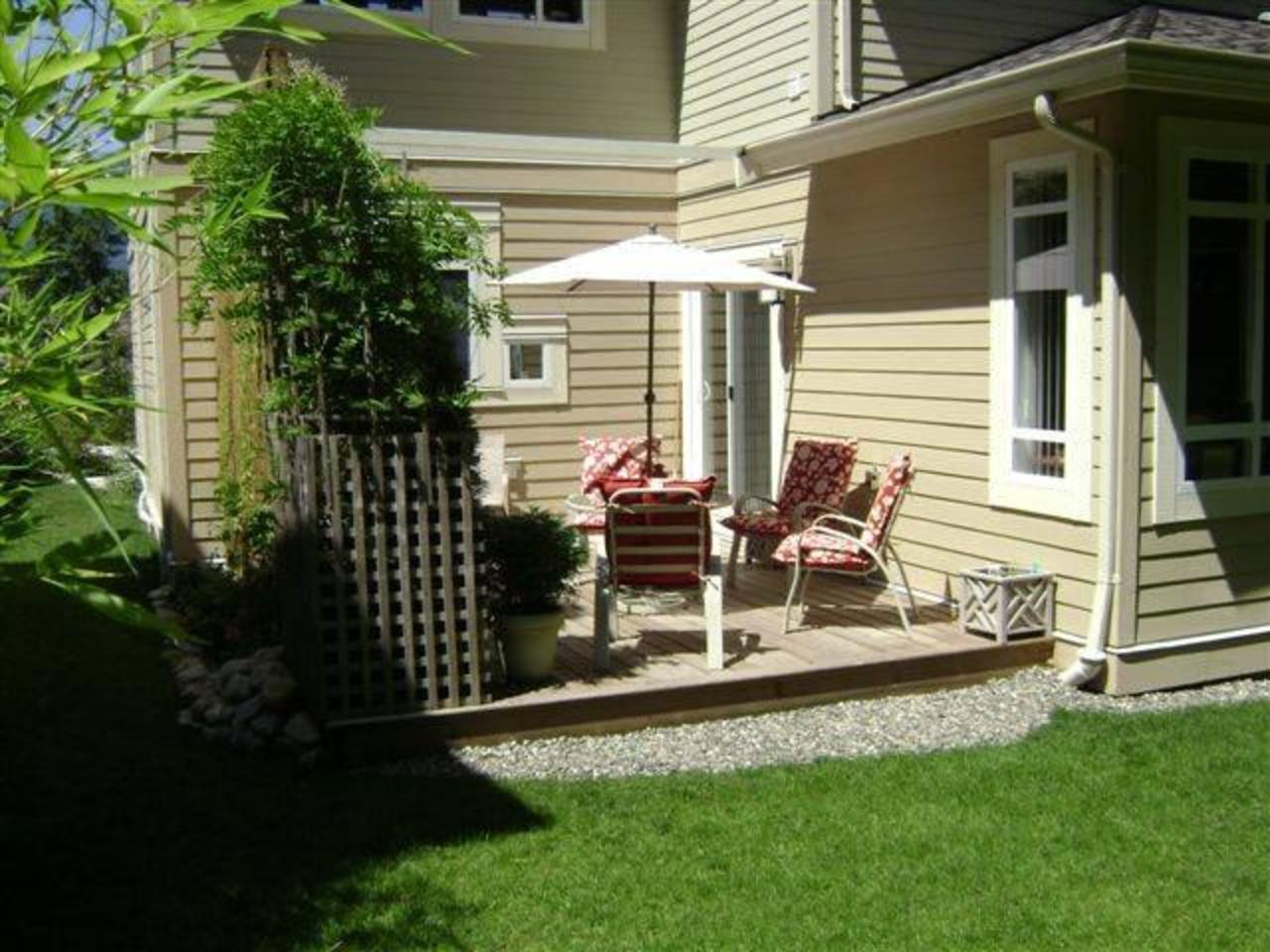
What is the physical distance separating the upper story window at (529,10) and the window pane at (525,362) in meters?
2.49

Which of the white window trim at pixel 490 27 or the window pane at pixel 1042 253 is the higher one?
the white window trim at pixel 490 27

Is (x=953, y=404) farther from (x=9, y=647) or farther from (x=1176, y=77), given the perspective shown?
(x=9, y=647)

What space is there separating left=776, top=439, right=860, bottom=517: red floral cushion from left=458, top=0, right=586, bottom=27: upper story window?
422 cm

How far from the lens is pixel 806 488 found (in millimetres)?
8297

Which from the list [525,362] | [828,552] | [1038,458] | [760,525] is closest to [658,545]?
[828,552]

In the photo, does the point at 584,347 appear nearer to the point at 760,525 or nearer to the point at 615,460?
the point at 615,460

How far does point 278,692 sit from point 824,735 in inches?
90.8

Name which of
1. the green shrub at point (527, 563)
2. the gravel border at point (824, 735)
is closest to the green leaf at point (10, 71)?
the gravel border at point (824, 735)

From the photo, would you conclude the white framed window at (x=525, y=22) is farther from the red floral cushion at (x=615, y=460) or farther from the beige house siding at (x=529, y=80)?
the red floral cushion at (x=615, y=460)

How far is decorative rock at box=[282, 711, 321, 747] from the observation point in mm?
5582

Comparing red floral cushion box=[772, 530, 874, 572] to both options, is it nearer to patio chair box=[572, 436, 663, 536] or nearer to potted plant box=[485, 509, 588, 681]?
potted plant box=[485, 509, 588, 681]

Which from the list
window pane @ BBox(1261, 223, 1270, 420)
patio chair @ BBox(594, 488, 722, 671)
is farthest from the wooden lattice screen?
window pane @ BBox(1261, 223, 1270, 420)

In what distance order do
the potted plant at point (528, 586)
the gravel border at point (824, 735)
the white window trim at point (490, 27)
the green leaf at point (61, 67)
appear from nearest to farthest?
the green leaf at point (61, 67), the gravel border at point (824, 735), the potted plant at point (528, 586), the white window trim at point (490, 27)

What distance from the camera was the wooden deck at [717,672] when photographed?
5.75m
